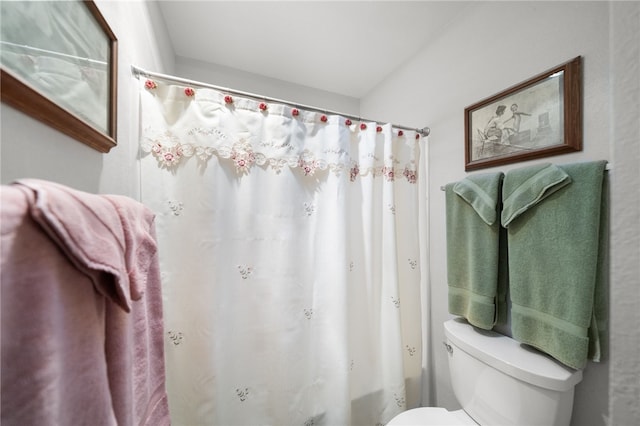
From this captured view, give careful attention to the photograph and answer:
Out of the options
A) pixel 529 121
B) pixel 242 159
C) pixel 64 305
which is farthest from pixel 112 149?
pixel 529 121

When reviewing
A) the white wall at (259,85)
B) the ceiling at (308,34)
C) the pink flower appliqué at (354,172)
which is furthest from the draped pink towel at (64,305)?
the white wall at (259,85)

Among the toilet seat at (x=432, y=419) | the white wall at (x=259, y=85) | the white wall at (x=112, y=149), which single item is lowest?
the toilet seat at (x=432, y=419)

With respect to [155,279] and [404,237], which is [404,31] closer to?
[404,237]

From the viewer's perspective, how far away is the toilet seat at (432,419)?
909mm

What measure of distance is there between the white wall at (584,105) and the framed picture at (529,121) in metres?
0.03

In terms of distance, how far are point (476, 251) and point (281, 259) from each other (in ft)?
2.90

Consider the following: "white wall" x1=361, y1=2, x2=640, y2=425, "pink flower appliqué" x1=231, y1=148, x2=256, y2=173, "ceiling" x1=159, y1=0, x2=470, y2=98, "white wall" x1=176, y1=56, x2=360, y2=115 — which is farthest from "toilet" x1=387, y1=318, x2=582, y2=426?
"white wall" x1=176, y1=56, x2=360, y2=115

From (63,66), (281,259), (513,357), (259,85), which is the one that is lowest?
(513,357)

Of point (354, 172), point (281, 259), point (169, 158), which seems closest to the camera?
point (169, 158)

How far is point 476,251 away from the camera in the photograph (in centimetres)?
99

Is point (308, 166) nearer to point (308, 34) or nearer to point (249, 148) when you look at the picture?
point (249, 148)

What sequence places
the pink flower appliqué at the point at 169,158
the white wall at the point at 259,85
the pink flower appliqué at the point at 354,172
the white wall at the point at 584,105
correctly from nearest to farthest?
the white wall at the point at 584,105, the pink flower appliqué at the point at 169,158, the pink flower appliqué at the point at 354,172, the white wall at the point at 259,85

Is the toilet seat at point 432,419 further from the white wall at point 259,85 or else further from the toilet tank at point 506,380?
the white wall at point 259,85

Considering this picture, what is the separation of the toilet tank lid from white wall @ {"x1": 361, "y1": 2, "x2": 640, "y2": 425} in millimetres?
98
